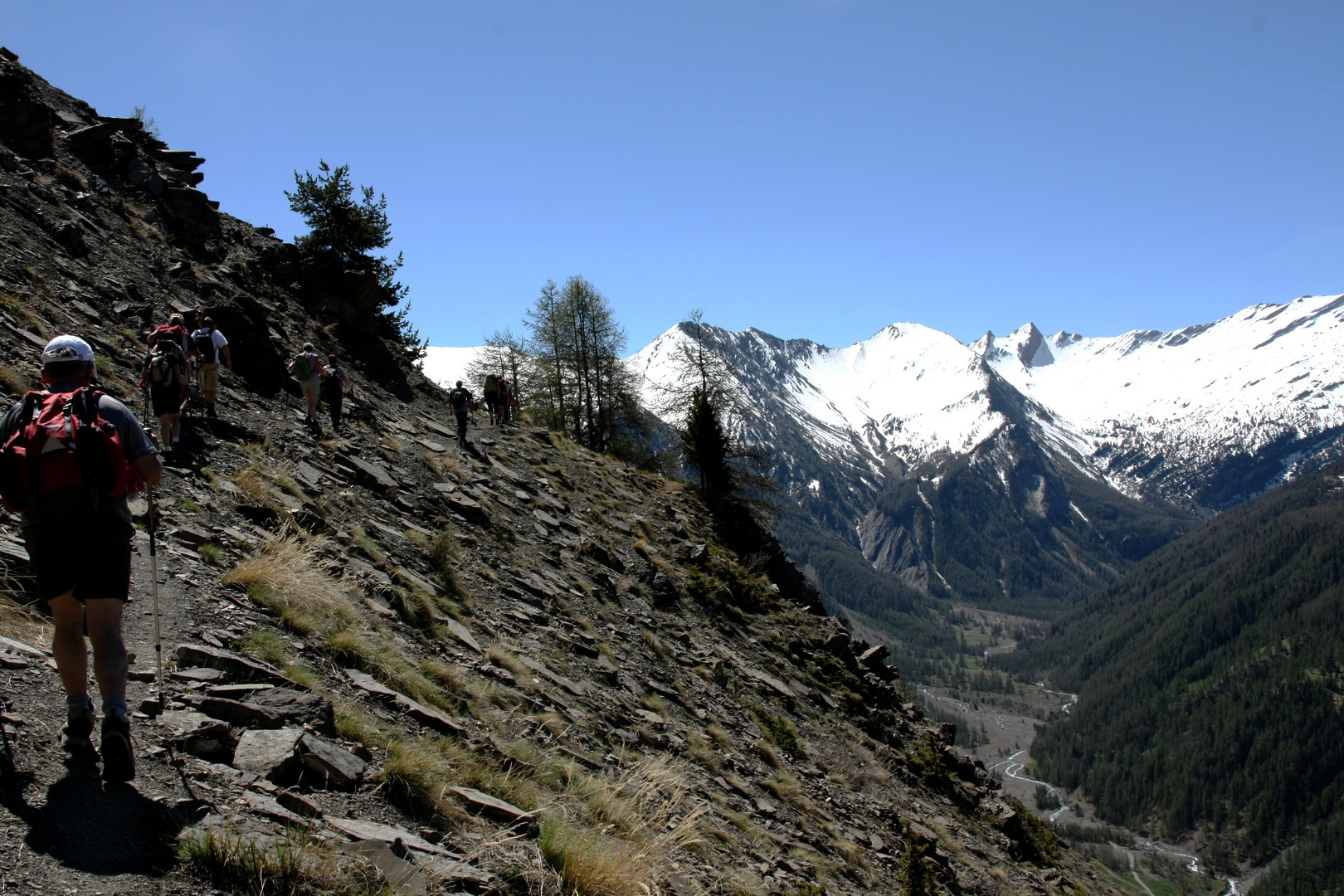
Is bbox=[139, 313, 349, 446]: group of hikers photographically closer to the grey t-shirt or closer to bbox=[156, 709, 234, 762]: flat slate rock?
the grey t-shirt

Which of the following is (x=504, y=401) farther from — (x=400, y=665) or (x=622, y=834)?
(x=622, y=834)

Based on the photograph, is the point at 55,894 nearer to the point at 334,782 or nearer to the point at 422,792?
the point at 334,782

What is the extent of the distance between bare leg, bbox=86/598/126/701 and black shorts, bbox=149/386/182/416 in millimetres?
8025

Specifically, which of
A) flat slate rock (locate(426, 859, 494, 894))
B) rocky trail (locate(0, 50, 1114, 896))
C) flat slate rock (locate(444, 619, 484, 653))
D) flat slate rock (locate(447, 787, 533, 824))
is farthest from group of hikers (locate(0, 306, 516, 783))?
flat slate rock (locate(444, 619, 484, 653))

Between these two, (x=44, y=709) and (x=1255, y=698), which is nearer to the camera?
(x=44, y=709)

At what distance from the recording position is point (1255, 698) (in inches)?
7697

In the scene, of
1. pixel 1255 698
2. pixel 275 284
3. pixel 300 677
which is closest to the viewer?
pixel 300 677

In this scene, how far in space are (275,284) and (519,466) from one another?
1122 cm

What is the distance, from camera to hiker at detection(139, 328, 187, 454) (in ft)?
37.0

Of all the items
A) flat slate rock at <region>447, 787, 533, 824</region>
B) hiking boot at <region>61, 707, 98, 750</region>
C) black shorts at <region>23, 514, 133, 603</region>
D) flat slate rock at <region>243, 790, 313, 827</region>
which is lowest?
flat slate rock at <region>447, 787, 533, 824</region>

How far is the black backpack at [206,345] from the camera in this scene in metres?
14.2

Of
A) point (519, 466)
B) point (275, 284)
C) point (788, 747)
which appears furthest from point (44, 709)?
point (275, 284)

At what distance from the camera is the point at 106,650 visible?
4.62 metres

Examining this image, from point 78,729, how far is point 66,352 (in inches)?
97.0
